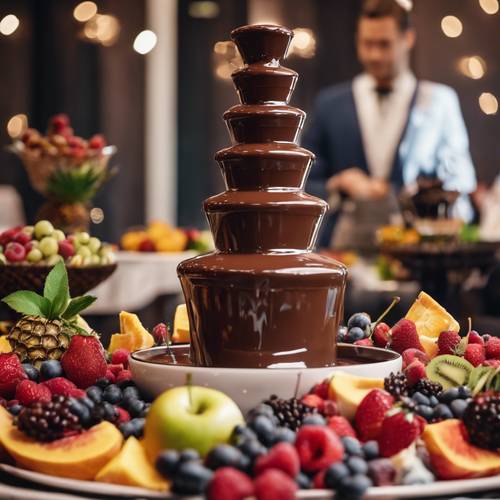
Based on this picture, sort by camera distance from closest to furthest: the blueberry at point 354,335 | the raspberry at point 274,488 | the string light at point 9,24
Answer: the raspberry at point 274,488 → the blueberry at point 354,335 → the string light at point 9,24

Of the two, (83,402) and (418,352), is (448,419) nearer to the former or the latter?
(418,352)

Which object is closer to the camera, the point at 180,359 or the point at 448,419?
the point at 448,419

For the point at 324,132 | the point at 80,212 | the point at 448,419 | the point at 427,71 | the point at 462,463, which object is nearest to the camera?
the point at 462,463

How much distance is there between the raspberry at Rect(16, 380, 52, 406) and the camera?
1.24 m

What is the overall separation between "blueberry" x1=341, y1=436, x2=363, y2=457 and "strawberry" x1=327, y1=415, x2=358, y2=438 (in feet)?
0.14

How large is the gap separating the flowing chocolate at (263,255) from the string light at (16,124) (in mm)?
7752

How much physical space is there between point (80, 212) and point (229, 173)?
7.12ft

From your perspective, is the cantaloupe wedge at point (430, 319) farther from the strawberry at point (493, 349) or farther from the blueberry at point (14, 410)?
the blueberry at point (14, 410)

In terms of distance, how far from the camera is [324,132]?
7.16m

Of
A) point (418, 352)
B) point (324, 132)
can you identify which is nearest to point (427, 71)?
point (324, 132)

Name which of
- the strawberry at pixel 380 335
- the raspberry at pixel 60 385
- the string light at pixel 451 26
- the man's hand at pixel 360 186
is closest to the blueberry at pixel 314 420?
the raspberry at pixel 60 385

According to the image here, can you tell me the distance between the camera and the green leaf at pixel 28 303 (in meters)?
1.50

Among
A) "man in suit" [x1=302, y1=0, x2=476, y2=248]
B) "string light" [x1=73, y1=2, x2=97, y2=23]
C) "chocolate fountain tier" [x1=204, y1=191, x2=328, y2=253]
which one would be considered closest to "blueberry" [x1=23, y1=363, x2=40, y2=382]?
"chocolate fountain tier" [x1=204, y1=191, x2=328, y2=253]

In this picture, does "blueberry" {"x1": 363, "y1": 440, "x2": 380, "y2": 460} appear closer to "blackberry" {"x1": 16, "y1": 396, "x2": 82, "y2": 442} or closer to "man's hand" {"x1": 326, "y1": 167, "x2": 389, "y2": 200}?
"blackberry" {"x1": 16, "y1": 396, "x2": 82, "y2": 442}
